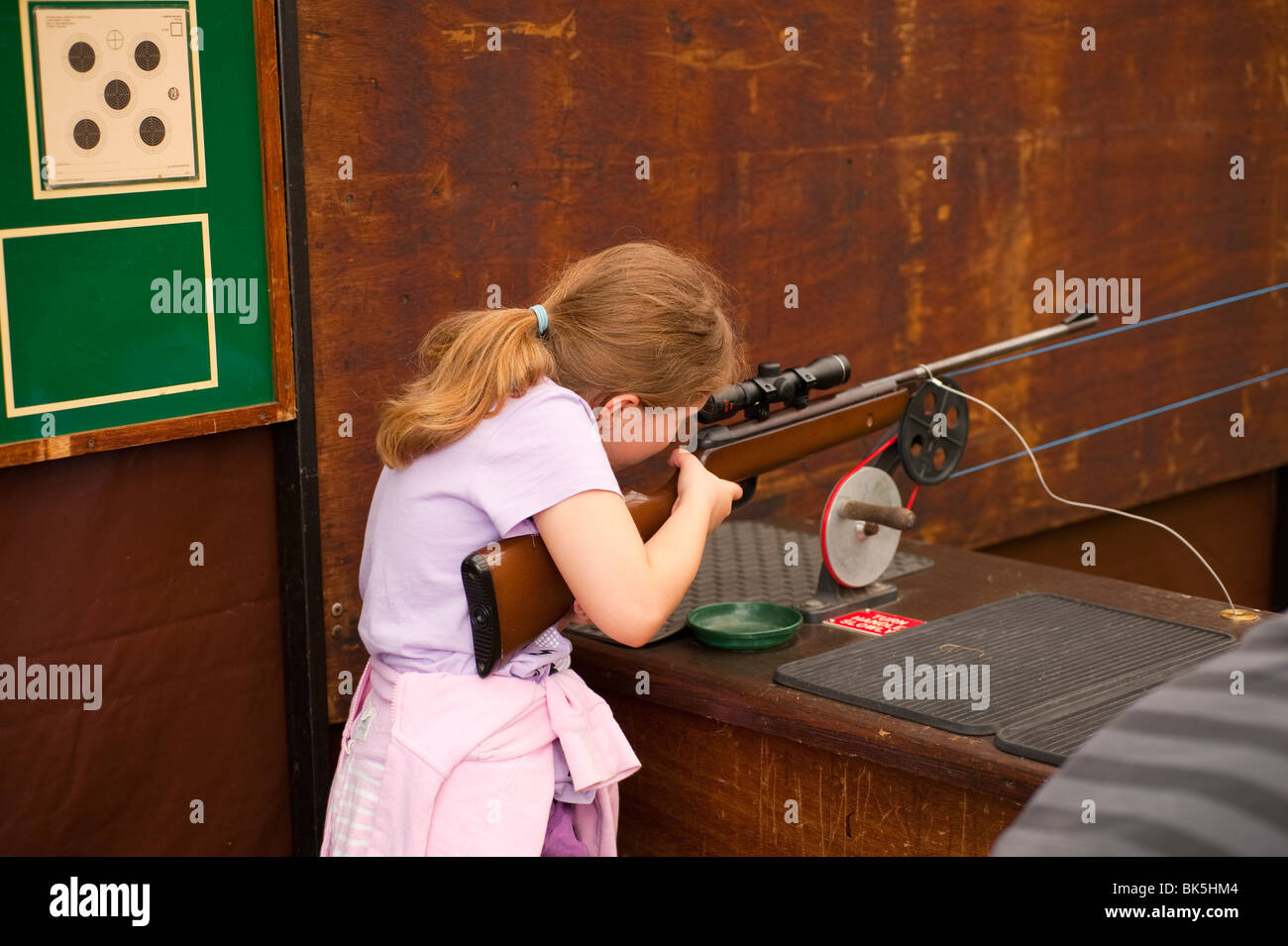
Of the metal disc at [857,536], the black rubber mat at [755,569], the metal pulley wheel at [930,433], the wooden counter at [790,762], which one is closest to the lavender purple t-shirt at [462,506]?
the wooden counter at [790,762]

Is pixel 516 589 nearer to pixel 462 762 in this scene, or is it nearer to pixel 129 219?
pixel 462 762

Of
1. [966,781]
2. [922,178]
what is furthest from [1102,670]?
[922,178]

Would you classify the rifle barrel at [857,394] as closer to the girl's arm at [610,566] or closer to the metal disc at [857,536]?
the metal disc at [857,536]

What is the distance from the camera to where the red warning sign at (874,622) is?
1.97 m

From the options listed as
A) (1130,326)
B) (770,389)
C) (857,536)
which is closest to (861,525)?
(857,536)

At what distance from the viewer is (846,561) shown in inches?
80.7

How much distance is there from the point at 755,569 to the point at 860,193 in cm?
95

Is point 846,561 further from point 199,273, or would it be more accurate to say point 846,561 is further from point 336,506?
point 199,273

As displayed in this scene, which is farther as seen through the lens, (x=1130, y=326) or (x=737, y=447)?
(x=1130, y=326)

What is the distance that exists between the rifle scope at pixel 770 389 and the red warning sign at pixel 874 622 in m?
0.32

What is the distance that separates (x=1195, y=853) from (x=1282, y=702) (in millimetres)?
33

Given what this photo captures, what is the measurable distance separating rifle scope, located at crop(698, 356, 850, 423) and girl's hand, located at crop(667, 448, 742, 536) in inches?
3.1

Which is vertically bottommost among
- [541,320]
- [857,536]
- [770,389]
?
[857,536]

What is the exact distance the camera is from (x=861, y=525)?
2.07m
